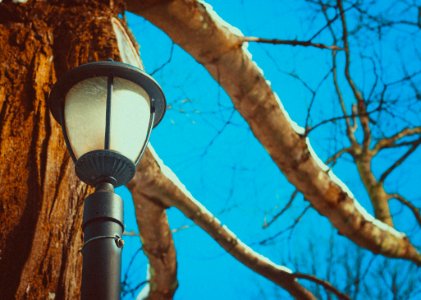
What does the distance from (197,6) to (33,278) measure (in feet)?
7.28

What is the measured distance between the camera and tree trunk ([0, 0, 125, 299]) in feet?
5.93

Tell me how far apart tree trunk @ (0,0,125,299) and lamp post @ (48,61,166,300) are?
32 cm

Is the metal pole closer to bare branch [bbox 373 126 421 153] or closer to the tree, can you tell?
the tree

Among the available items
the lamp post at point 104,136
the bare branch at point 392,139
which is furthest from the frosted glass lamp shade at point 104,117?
the bare branch at point 392,139

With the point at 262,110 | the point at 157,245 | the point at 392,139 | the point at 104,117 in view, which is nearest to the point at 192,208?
the point at 157,245

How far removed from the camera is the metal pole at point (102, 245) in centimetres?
142

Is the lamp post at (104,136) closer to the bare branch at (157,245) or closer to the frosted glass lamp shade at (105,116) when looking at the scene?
the frosted glass lamp shade at (105,116)

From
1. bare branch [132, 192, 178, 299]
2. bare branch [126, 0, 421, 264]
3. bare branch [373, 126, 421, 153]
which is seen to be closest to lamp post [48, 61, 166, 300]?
bare branch [126, 0, 421, 264]

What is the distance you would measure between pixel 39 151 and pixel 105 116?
54cm

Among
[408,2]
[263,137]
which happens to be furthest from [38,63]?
[408,2]

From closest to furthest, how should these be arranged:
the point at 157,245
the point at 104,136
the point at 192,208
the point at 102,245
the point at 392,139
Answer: the point at 102,245 < the point at 104,136 < the point at 192,208 < the point at 157,245 < the point at 392,139

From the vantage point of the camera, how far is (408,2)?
19.3ft

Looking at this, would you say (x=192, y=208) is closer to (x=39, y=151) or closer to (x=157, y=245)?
(x=157, y=245)

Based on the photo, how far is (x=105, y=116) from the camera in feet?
5.38
